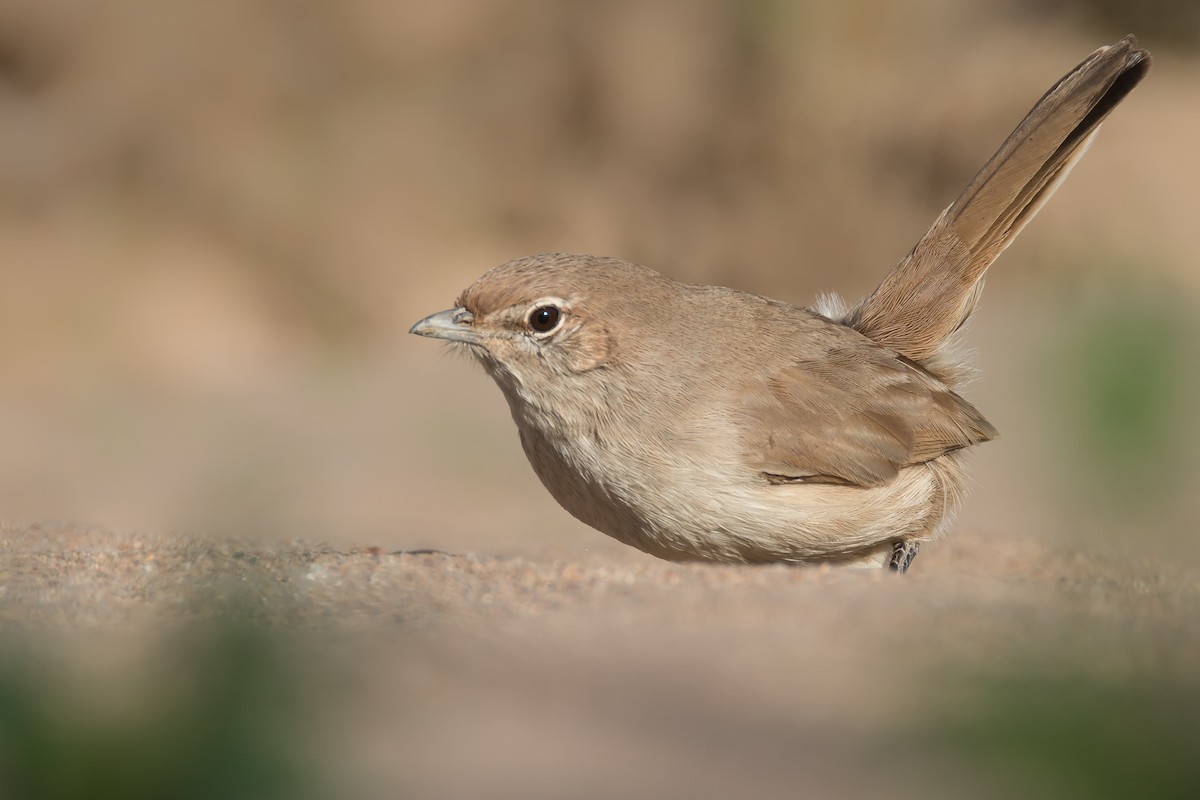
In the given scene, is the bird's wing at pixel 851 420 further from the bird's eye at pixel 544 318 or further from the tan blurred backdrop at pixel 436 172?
the tan blurred backdrop at pixel 436 172

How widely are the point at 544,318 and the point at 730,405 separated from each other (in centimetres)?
80

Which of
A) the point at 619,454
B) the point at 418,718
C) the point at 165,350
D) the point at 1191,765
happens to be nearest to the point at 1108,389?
the point at 1191,765

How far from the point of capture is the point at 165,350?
12531mm

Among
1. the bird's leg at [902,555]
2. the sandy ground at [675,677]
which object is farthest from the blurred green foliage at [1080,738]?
the bird's leg at [902,555]

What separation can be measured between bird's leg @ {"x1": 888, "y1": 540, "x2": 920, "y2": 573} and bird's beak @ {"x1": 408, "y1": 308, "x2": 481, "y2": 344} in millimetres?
1988

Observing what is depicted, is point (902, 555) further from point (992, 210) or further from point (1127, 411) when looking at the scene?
point (1127, 411)

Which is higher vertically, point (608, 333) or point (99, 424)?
point (99, 424)

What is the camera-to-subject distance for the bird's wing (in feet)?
15.3

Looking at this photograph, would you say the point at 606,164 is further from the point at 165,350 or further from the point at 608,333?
the point at 608,333

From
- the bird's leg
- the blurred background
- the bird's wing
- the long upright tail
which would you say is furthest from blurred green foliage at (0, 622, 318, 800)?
the blurred background

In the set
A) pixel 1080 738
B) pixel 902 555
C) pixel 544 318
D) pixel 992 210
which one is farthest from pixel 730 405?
pixel 1080 738

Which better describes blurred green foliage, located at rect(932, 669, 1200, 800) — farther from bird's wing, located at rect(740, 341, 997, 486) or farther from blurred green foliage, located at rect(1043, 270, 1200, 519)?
bird's wing, located at rect(740, 341, 997, 486)

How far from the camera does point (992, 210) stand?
5.64m

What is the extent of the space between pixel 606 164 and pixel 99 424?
5700mm
